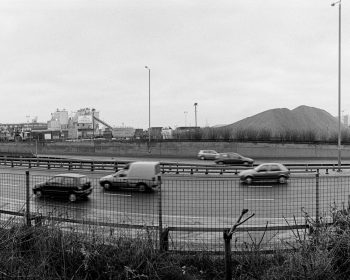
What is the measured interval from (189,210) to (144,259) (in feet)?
7.50

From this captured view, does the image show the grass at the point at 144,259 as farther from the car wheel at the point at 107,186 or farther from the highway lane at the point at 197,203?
the car wheel at the point at 107,186

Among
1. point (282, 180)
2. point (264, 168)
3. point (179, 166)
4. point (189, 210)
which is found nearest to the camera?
point (189, 210)

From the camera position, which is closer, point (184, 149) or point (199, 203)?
point (199, 203)

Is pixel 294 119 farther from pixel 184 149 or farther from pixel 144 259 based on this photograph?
pixel 144 259

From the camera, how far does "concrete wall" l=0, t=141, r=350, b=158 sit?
1818 inches

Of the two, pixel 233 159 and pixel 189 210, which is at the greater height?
pixel 189 210

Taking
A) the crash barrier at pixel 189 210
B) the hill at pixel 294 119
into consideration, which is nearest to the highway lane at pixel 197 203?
the crash barrier at pixel 189 210

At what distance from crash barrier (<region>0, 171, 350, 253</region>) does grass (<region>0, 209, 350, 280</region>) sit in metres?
0.23

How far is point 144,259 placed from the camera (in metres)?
4.44

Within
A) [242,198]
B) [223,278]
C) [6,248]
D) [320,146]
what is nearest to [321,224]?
[223,278]

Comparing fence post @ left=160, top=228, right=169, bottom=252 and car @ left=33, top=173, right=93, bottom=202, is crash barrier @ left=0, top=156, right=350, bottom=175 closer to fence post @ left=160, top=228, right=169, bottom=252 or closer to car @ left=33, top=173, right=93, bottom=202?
car @ left=33, top=173, right=93, bottom=202

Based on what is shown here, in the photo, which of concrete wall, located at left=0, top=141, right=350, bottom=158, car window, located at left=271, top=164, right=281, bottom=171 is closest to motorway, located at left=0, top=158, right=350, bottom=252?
car window, located at left=271, top=164, right=281, bottom=171

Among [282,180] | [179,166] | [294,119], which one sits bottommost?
[179,166]

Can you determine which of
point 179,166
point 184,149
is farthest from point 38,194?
point 184,149
